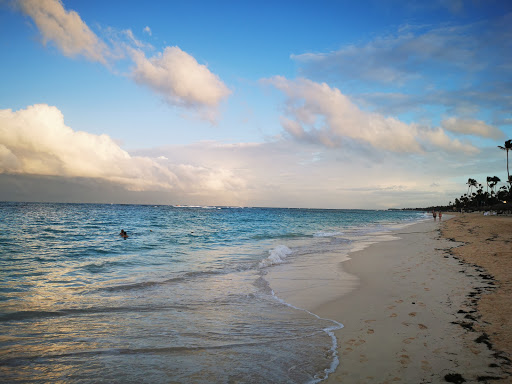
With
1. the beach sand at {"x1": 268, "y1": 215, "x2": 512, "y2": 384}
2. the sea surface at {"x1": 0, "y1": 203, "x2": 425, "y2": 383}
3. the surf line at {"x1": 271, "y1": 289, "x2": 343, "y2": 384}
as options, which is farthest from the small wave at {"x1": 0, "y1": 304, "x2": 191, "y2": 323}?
the beach sand at {"x1": 268, "y1": 215, "x2": 512, "y2": 384}

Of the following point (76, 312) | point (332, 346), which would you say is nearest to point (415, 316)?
point (332, 346)

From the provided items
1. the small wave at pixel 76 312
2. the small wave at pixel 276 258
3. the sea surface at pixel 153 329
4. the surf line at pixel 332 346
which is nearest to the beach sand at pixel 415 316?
the surf line at pixel 332 346

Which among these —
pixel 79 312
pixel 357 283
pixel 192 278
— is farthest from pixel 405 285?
pixel 79 312

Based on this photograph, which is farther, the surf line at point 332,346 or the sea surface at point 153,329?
the sea surface at point 153,329

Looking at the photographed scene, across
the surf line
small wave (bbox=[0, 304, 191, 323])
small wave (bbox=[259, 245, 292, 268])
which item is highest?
the surf line

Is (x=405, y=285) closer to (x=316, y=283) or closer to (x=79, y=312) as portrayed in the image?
(x=316, y=283)

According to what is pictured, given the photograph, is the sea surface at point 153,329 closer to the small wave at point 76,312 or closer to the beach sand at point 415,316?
the small wave at point 76,312

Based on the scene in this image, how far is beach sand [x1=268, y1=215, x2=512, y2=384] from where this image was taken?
4641mm

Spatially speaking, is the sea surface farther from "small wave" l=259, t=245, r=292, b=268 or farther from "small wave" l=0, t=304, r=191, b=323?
"small wave" l=259, t=245, r=292, b=268

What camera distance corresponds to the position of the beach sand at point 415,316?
464 cm

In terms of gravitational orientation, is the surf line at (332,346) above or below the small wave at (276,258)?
above

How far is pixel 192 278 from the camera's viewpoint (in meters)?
12.1

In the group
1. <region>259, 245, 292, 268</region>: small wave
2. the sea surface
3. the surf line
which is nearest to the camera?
the surf line

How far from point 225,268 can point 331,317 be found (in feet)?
25.4
